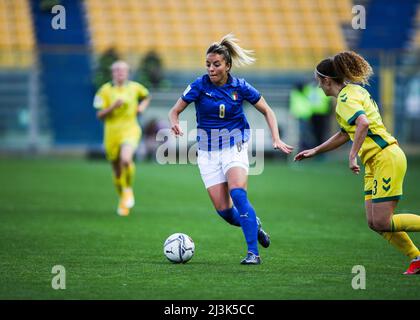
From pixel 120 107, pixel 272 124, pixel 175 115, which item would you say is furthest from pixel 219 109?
pixel 120 107

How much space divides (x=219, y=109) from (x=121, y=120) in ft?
19.0

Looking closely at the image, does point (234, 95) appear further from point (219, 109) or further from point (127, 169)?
point (127, 169)

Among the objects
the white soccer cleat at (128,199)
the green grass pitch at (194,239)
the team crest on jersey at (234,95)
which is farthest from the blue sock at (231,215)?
the white soccer cleat at (128,199)

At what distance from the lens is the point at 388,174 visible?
7.36 m

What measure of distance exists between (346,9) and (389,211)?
27.5m

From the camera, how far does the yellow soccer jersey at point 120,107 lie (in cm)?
1396

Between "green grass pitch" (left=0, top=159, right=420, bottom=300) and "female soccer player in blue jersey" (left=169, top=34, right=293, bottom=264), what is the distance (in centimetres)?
64

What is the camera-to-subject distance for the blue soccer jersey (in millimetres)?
8406

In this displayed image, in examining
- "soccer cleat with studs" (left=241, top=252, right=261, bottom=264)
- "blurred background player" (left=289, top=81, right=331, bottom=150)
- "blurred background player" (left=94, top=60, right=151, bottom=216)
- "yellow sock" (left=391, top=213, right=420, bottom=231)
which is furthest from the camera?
"blurred background player" (left=289, top=81, right=331, bottom=150)

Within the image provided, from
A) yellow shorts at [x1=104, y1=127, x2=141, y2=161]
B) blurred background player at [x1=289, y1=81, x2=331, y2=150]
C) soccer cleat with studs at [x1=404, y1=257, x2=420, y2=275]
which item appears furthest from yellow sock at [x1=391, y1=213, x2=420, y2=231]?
blurred background player at [x1=289, y1=81, x2=331, y2=150]

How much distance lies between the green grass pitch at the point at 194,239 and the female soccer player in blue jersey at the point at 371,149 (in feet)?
1.44
